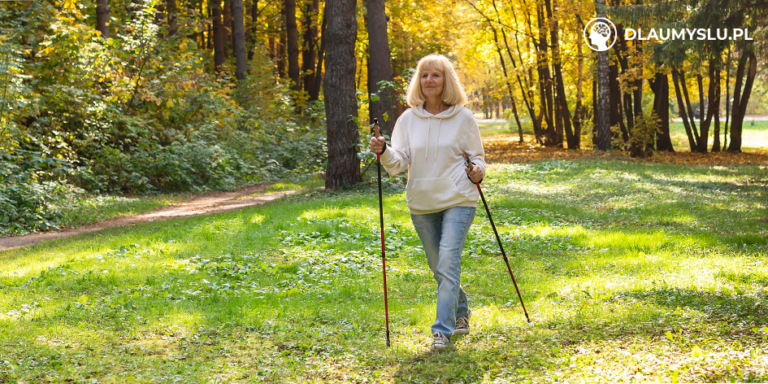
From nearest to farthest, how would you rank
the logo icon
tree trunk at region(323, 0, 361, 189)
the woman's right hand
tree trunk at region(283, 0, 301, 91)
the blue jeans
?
the woman's right hand → the blue jeans → tree trunk at region(323, 0, 361, 189) → the logo icon → tree trunk at region(283, 0, 301, 91)

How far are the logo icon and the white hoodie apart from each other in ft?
63.0

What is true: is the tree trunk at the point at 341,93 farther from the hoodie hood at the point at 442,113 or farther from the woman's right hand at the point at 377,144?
the woman's right hand at the point at 377,144

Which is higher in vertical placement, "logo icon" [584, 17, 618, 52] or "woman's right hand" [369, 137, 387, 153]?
"logo icon" [584, 17, 618, 52]

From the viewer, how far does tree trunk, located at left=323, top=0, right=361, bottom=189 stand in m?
13.4

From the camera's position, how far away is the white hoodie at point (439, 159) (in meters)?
4.76

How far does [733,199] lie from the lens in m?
12.1

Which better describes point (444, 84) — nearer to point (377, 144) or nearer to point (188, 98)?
point (377, 144)

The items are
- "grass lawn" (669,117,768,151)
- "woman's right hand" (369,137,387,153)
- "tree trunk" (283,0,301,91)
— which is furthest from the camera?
"grass lawn" (669,117,768,151)

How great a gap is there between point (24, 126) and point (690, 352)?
13.6 meters

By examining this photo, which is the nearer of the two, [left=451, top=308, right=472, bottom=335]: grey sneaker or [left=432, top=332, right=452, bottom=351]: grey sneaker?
[left=432, top=332, right=452, bottom=351]: grey sneaker

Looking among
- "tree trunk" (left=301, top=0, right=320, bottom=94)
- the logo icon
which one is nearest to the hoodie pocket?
the logo icon

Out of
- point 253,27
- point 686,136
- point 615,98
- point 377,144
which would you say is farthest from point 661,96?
point 686,136

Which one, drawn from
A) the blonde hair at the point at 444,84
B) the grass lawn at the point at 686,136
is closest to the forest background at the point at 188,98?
the blonde hair at the point at 444,84

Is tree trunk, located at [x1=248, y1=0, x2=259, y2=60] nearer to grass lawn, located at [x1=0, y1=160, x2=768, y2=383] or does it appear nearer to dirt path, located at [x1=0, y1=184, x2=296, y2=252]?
dirt path, located at [x1=0, y1=184, x2=296, y2=252]
